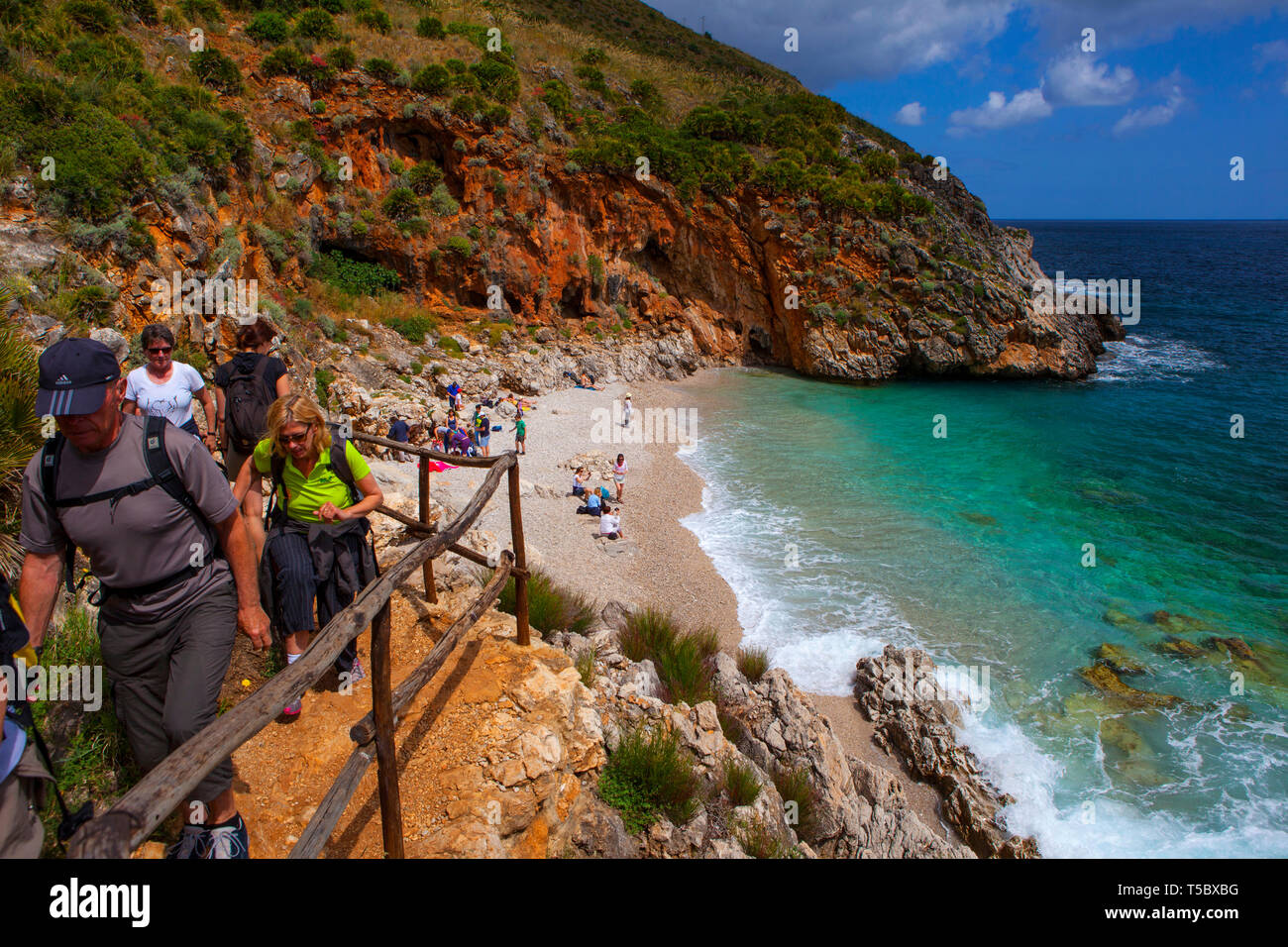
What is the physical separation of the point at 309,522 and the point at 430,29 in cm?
3075

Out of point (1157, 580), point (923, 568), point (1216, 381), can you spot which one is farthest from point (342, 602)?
point (1216, 381)

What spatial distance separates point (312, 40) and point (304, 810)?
2787cm

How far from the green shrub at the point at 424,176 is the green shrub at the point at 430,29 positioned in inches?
262

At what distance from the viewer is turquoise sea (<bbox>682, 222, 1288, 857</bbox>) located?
8.59 m

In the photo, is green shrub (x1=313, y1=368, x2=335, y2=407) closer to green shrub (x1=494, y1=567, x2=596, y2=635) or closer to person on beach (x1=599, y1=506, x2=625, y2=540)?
person on beach (x1=599, y1=506, x2=625, y2=540)

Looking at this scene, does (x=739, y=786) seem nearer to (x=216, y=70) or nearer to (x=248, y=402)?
(x=248, y=402)

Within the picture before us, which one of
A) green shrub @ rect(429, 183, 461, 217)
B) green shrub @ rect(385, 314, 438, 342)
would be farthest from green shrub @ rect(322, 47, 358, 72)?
green shrub @ rect(385, 314, 438, 342)

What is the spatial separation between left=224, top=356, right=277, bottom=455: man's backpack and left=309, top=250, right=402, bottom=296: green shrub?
1953cm

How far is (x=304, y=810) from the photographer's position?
11.6 feet

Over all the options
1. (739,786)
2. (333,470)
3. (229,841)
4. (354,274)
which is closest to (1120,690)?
(739,786)

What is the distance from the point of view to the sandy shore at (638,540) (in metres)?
9.61

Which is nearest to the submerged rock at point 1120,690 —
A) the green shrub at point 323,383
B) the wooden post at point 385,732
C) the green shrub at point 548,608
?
the green shrub at point 548,608

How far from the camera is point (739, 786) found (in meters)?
5.39
